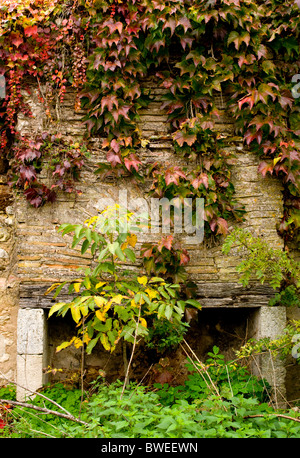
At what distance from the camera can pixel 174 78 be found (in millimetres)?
3605

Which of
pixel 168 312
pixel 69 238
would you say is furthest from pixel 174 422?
pixel 69 238

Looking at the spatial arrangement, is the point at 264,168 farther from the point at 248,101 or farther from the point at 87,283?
the point at 87,283

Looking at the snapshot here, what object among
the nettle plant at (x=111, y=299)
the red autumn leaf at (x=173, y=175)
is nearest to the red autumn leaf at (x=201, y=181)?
the red autumn leaf at (x=173, y=175)

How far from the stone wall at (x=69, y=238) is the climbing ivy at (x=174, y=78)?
10cm

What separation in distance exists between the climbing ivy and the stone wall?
10 cm

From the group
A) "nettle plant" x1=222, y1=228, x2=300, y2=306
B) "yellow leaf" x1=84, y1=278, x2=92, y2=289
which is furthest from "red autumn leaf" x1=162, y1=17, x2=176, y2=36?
"yellow leaf" x1=84, y1=278, x2=92, y2=289


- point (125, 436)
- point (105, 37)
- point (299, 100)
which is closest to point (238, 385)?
point (125, 436)

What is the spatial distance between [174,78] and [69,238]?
1664 millimetres

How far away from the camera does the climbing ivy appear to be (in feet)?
11.2

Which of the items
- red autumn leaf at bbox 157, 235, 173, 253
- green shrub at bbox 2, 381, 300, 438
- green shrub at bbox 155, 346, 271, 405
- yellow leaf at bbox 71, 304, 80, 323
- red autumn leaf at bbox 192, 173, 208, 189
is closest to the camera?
green shrub at bbox 2, 381, 300, 438

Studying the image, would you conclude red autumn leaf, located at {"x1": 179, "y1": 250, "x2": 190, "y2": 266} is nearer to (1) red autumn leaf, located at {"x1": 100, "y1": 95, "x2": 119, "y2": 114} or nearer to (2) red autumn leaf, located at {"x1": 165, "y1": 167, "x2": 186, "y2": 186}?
(2) red autumn leaf, located at {"x1": 165, "y1": 167, "x2": 186, "y2": 186}

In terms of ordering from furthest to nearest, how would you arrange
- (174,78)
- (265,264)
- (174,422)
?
(174,78), (265,264), (174,422)

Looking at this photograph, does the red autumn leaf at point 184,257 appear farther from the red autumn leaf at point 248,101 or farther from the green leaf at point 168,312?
the red autumn leaf at point 248,101

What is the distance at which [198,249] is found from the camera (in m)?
3.59
